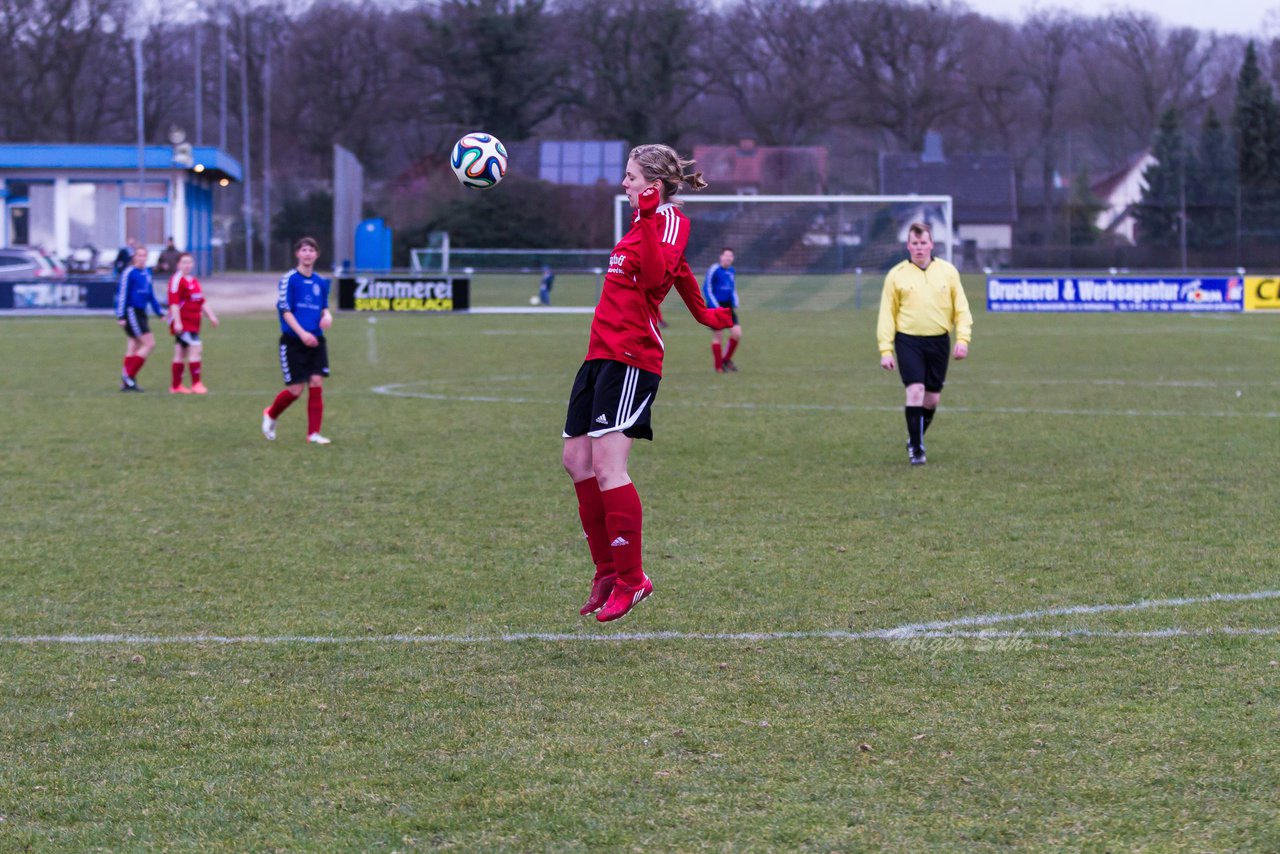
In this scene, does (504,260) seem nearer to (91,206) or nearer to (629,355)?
(91,206)

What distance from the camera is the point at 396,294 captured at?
36.5 m

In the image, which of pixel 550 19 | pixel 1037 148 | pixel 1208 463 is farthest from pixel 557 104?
pixel 1208 463

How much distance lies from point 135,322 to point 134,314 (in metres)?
0.12

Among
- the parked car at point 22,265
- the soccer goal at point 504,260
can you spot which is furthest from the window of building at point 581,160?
the parked car at point 22,265

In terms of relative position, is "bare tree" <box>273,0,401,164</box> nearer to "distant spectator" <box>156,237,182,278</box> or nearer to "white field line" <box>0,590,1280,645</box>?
"distant spectator" <box>156,237,182,278</box>

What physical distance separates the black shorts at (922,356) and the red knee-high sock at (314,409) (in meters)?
5.28

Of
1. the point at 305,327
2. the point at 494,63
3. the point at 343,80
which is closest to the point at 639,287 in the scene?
the point at 305,327

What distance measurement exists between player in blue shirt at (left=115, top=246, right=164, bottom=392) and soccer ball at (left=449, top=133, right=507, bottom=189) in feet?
41.3

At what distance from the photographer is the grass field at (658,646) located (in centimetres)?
402

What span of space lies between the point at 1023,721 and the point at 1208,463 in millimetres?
7095

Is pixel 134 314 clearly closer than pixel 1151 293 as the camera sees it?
Yes

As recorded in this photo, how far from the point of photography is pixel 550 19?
7244 cm

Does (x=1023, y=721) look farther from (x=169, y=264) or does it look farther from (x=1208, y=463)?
(x=169, y=264)

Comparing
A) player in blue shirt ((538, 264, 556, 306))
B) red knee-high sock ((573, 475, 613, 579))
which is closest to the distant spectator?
player in blue shirt ((538, 264, 556, 306))
